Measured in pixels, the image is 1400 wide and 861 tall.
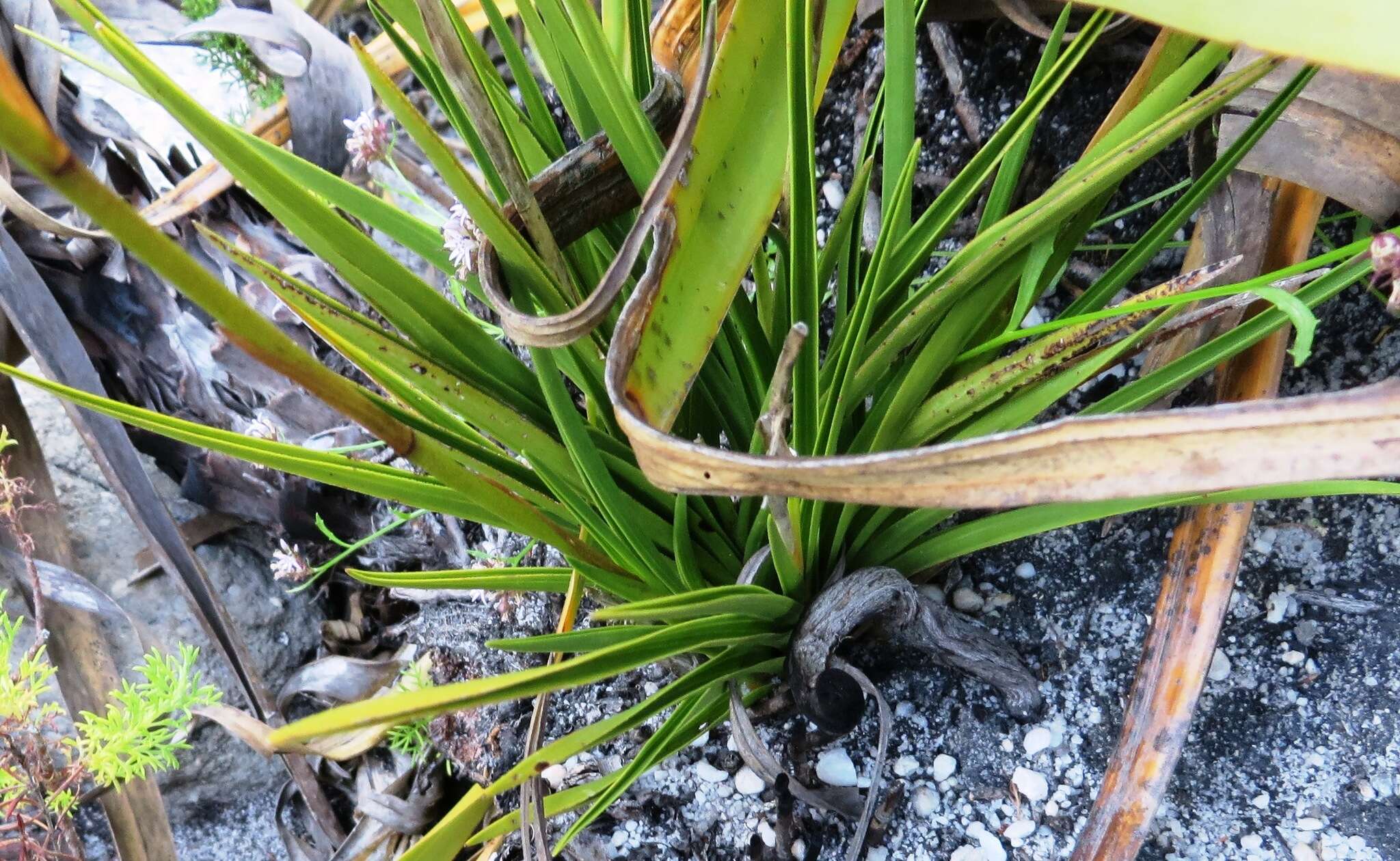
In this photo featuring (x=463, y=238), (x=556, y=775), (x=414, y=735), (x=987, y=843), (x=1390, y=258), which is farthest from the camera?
(x=414, y=735)

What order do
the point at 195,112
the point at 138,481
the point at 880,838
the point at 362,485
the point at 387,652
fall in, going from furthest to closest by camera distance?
the point at 387,652 → the point at 138,481 → the point at 880,838 → the point at 362,485 → the point at 195,112

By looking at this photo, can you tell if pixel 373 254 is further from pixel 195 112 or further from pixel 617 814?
pixel 617 814

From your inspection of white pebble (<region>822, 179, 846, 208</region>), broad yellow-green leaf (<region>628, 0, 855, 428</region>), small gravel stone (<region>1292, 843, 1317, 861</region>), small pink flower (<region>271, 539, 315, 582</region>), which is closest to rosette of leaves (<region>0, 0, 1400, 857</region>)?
broad yellow-green leaf (<region>628, 0, 855, 428</region>)

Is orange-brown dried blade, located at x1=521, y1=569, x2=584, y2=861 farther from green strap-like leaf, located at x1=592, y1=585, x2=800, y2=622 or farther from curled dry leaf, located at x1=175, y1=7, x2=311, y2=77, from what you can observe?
curled dry leaf, located at x1=175, y1=7, x2=311, y2=77

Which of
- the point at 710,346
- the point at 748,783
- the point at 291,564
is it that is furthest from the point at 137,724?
the point at 710,346

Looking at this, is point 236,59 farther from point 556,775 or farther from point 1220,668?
point 1220,668

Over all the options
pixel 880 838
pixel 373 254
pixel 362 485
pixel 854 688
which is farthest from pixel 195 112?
pixel 880 838
